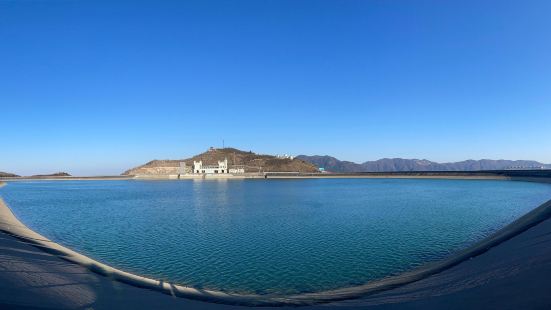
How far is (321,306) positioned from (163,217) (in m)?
34.7

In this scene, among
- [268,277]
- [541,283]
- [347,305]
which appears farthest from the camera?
[268,277]

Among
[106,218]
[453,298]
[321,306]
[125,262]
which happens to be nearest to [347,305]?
[321,306]

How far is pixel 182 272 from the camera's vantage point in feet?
63.2

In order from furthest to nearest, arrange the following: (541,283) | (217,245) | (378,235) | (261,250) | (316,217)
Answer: (316,217) → (378,235) → (217,245) → (261,250) → (541,283)

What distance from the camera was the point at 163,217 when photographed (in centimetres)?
4322

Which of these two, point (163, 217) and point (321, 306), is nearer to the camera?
point (321, 306)

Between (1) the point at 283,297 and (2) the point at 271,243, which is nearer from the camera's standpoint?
(1) the point at 283,297

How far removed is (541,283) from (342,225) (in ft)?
83.4

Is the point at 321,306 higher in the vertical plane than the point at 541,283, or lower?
lower

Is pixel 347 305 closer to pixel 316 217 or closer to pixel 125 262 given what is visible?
pixel 125 262

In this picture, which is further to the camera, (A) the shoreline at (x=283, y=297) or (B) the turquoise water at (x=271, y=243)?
(B) the turquoise water at (x=271, y=243)

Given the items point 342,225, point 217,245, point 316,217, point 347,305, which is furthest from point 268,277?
point 316,217

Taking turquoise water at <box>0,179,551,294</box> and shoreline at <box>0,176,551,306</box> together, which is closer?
shoreline at <box>0,176,551,306</box>

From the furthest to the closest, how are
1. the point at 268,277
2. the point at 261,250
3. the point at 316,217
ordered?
the point at 316,217 < the point at 261,250 < the point at 268,277
